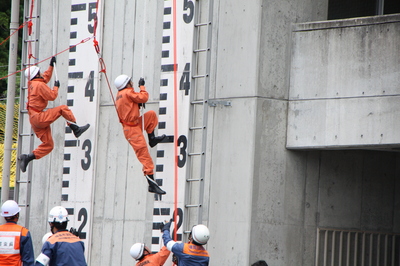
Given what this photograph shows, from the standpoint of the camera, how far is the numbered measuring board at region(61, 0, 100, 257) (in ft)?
47.4

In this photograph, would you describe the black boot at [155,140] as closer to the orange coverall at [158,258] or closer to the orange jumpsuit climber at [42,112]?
the orange jumpsuit climber at [42,112]

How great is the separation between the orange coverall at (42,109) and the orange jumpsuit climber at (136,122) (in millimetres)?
1413

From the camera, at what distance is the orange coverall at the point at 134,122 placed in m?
13.1

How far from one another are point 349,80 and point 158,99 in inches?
121

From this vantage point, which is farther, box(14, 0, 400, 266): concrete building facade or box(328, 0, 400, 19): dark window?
box(328, 0, 400, 19): dark window

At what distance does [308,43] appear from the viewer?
12.9 metres

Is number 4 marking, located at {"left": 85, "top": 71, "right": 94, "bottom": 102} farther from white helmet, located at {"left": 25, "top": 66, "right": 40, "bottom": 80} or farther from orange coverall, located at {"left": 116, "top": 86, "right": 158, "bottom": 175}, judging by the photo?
orange coverall, located at {"left": 116, "top": 86, "right": 158, "bottom": 175}

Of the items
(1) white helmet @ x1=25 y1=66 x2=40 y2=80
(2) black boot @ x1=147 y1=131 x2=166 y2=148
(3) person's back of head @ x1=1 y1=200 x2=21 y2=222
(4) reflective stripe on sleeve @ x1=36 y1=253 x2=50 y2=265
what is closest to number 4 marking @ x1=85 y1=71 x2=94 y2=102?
(1) white helmet @ x1=25 y1=66 x2=40 y2=80

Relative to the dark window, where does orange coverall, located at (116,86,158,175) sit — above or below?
below

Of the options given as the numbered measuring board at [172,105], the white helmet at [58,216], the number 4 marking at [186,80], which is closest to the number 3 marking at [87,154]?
the numbered measuring board at [172,105]

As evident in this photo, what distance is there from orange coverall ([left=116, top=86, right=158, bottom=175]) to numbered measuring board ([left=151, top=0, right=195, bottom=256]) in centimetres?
26

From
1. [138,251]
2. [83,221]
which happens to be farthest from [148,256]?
[83,221]

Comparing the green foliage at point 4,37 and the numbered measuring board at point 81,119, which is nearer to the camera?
the numbered measuring board at point 81,119

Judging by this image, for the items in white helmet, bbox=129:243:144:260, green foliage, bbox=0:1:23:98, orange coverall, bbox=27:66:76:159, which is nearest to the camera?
white helmet, bbox=129:243:144:260
